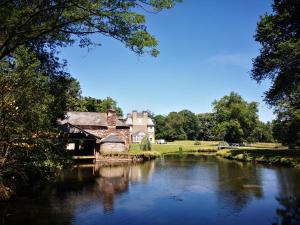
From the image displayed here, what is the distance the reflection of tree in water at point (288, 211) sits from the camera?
1512 centimetres

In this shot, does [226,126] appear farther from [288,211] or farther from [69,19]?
[69,19]

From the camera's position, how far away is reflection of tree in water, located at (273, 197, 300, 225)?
1512cm

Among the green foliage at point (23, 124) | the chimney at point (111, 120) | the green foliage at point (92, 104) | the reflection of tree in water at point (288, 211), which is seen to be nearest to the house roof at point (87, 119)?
the chimney at point (111, 120)

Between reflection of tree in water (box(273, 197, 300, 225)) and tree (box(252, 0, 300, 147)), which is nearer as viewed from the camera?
reflection of tree in water (box(273, 197, 300, 225))

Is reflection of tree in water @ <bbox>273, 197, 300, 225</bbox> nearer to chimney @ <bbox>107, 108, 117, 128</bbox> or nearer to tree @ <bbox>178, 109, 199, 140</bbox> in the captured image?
chimney @ <bbox>107, 108, 117, 128</bbox>

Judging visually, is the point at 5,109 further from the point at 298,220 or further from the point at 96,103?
the point at 96,103

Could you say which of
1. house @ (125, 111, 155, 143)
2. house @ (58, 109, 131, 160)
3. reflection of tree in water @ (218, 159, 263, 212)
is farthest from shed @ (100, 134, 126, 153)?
house @ (125, 111, 155, 143)

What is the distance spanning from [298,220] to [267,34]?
2810 cm

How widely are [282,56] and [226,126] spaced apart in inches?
1757

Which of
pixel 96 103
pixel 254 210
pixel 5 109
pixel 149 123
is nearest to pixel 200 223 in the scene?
pixel 254 210

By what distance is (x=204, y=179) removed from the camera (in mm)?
28453

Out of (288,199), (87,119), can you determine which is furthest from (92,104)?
(288,199)

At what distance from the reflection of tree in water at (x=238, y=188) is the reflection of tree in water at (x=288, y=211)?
1870mm

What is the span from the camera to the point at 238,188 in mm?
23391
